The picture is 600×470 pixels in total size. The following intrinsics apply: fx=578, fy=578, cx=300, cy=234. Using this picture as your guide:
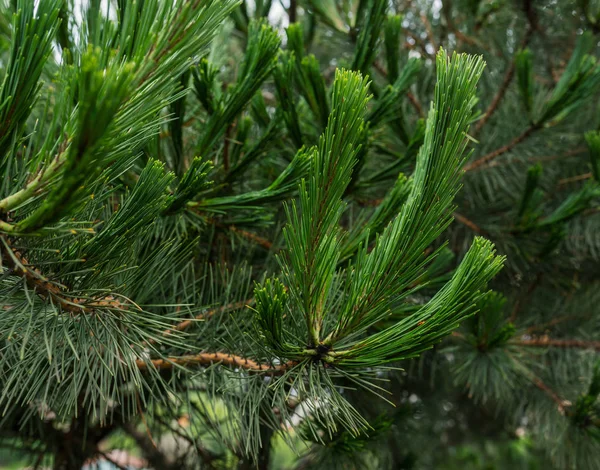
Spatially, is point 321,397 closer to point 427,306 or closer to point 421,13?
point 427,306

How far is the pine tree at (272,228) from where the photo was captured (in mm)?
489

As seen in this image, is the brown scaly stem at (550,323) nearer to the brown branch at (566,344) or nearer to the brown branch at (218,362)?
the brown branch at (566,344)

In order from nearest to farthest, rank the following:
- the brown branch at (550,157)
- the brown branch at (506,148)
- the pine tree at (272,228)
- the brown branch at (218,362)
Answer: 1. the pine tree at (272,228)
2. the brown branch at (218,362)
3. the brown branch at (506,148)
4. the brown branch at (550,157)

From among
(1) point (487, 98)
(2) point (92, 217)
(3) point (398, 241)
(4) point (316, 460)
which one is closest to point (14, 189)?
(2) point (92, 217)

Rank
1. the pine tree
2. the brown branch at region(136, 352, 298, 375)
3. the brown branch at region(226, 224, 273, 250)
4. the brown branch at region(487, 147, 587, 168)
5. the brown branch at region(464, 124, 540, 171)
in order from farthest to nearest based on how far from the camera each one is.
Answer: the brown branch at region(487, 147, 587, 168) → the brown branch at region(464, 124, 540, 171) → the brown branch at region(226, 224, 273, 250) → the brown branch at region(136, 352, 298, 375) → the pine tree

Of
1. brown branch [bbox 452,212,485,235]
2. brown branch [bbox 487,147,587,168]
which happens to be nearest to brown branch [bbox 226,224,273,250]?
brown branch [bbox 452,212,485,235]

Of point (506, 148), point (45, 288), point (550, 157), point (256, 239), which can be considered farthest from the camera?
point (550, 157)

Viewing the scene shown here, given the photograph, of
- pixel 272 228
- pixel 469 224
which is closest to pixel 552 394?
pixel 469 224

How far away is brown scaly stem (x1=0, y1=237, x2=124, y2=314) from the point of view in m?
0.49

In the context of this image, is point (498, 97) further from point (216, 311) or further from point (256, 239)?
point (216, 311)

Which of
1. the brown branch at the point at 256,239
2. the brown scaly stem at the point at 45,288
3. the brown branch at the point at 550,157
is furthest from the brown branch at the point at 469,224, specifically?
the brown scaly stem at the point at 45,288

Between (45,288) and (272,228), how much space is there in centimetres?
46

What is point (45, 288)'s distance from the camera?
54 centimetres

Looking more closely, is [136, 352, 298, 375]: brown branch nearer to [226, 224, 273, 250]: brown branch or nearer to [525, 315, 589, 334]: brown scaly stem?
[226, 224, 273, 250]: brown branch
